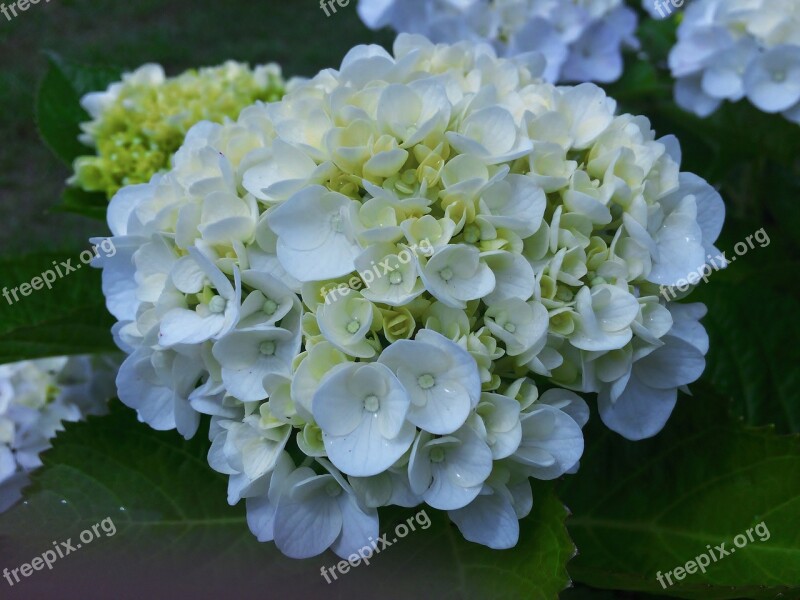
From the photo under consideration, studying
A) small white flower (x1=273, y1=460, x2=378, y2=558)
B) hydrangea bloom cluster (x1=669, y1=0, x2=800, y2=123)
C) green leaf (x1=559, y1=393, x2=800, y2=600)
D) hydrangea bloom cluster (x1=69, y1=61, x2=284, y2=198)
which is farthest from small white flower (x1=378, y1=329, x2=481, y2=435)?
hydrangea bloom cluster (x1=669, y1=0, x2=800, y2=123)

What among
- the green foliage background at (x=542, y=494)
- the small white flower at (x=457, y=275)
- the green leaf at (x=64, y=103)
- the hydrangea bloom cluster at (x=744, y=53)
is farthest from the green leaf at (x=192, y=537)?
the hydrangea bloom cluster at (x=744, y=53)

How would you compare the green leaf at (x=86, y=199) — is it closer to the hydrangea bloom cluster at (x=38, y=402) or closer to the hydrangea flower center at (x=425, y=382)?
the hydrangea bloom cluster at (x=38, y=402)

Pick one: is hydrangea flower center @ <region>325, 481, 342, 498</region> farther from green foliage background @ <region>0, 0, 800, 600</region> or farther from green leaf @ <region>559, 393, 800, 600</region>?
green leaf @ <region>559, 393, 800, 600</region>

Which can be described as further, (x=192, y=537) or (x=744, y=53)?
(x=744, y=53)

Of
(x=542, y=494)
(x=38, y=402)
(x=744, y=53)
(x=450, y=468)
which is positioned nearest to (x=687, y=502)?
(x=542, y=494)

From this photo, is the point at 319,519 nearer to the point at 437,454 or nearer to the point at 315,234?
the point at 437,454
